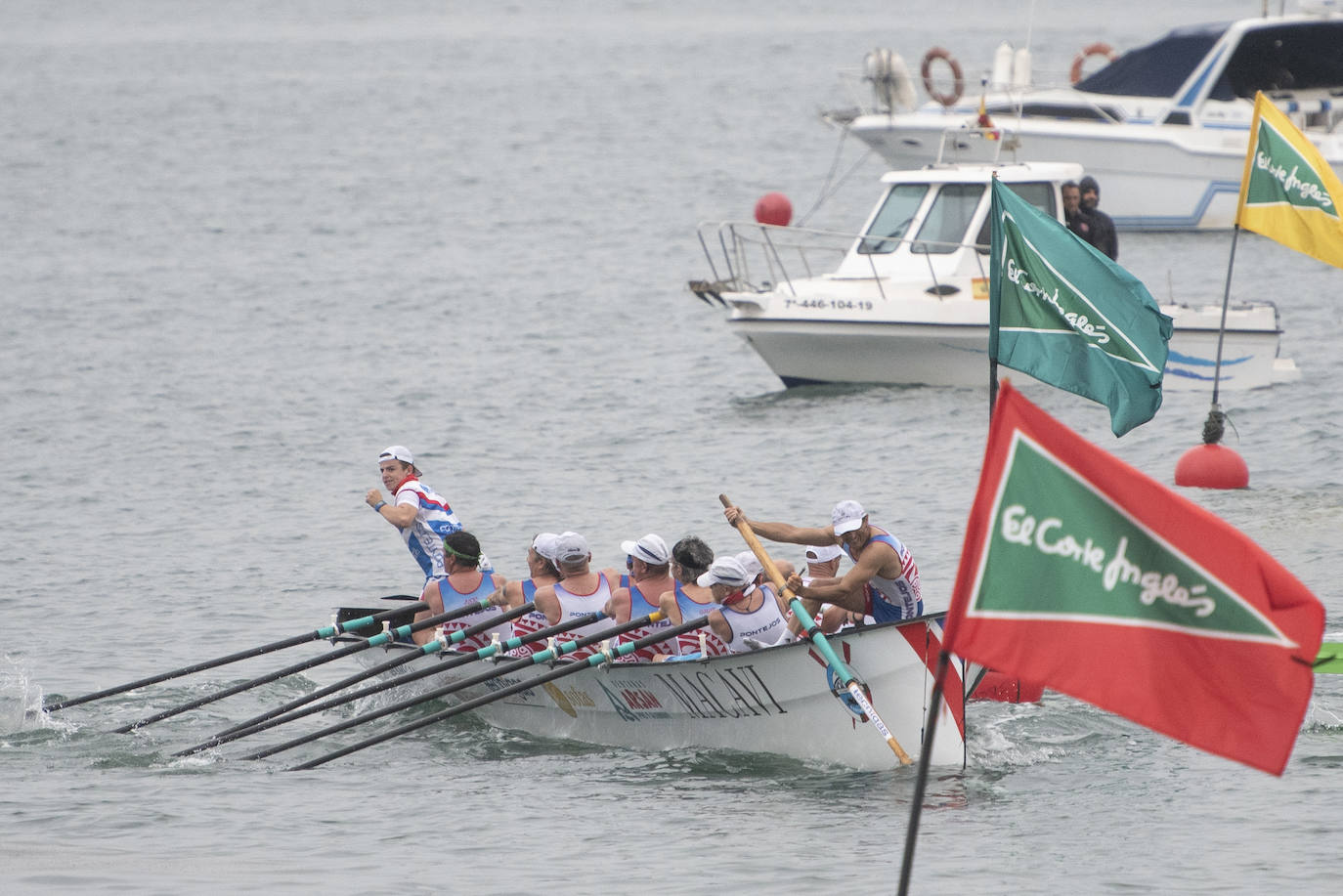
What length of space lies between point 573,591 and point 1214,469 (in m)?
8.89

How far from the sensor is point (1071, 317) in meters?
13.1

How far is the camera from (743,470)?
839 inches

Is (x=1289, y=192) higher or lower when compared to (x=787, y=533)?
higher

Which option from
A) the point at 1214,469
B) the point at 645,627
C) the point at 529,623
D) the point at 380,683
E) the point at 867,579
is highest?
the point at 867,579

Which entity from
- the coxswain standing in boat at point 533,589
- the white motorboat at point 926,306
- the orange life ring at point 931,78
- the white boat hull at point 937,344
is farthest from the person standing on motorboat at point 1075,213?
the orange life ring at point 931,78

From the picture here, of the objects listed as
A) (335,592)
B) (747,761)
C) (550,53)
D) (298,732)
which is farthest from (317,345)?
(550,53)

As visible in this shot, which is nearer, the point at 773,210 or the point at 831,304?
the point at 831,304

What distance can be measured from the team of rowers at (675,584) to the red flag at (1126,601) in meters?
4.19

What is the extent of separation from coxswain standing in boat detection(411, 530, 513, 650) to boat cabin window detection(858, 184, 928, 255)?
10748 mm

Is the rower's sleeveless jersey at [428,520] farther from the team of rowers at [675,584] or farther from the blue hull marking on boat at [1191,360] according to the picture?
the blue hull marking on boat at [1191,360]

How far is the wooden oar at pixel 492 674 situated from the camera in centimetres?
1222

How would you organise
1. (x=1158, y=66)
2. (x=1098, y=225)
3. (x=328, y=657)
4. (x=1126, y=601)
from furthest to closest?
(x=1158, y=66), (x=1098, y=225), (x=328, y=657), (x=1126, y=601)

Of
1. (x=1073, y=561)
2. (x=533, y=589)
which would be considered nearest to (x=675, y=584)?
(x=533, y=589)

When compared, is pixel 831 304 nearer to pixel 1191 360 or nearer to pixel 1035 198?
pixel 1035 198
